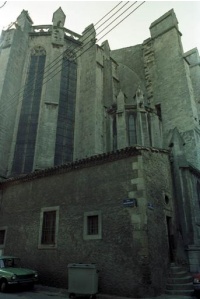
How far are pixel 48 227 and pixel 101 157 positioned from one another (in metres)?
3.93

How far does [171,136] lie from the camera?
1457 cm

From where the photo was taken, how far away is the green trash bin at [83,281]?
8008 mm

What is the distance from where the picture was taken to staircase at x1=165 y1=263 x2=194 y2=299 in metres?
8.43

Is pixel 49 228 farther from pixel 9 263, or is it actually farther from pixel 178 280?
pixel 178 280

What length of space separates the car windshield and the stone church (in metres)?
0.76

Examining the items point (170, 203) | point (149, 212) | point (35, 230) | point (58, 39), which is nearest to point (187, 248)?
point (170, 203)

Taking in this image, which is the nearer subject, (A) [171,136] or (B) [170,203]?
(B) [170,203]

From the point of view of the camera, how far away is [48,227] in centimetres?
1105

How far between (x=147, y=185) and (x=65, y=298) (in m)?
4.77

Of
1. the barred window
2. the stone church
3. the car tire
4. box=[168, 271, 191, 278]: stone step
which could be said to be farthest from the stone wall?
the car tire

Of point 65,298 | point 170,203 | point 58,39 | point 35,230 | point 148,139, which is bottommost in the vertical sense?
point 65,298

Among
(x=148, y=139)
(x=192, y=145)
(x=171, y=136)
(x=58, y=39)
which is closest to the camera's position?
(x=171, y=136)

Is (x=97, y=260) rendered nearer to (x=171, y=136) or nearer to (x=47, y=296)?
(x=47, y=296)

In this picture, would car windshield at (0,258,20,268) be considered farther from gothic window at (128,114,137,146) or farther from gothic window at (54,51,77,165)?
gothic window at (128,114,137,146)
